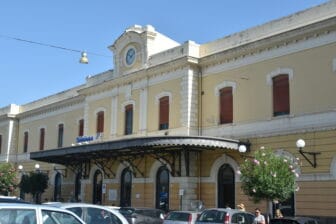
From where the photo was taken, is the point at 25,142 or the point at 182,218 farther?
the point at 25,142

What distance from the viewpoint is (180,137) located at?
25.8 meters

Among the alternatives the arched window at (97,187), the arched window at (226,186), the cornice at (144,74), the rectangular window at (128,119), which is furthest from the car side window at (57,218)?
the arched window at (97,187)

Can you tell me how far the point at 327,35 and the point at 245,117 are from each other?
578 cm

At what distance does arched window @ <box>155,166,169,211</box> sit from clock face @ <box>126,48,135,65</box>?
7535 millimetres

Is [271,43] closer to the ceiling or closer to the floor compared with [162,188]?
closer to the ceiling

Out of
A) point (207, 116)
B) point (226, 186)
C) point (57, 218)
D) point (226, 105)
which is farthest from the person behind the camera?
point (207, 116)

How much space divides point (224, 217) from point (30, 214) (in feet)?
34.9

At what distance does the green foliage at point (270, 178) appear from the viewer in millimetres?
20500

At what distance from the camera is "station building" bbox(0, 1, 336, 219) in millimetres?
23219

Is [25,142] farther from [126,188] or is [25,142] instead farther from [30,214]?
[30,214]

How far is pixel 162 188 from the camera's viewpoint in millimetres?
30656

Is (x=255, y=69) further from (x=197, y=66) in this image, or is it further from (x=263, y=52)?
(x=197, y=66)

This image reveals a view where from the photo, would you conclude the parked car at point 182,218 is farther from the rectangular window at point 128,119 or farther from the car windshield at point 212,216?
the rectangular window at point 128,119

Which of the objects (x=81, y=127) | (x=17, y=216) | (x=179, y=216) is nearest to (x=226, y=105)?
(x=179, y=216)
